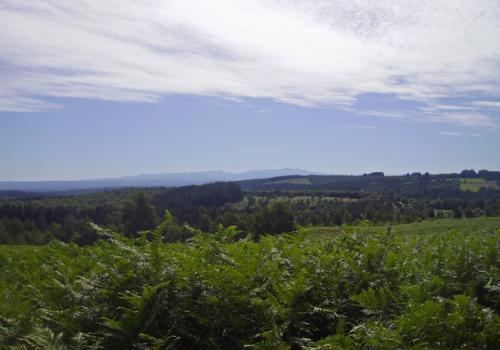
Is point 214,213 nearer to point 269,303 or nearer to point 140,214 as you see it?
point 140,214

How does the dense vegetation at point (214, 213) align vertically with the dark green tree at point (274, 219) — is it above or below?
below

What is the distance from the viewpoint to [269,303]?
5.14 metres

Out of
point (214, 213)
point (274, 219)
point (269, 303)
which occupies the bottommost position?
point (214, 213)

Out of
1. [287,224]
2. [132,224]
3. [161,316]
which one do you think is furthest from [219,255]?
[132,224]

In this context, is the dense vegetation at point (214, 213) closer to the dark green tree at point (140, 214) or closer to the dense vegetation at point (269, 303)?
the dark green tree at point (140, 214)

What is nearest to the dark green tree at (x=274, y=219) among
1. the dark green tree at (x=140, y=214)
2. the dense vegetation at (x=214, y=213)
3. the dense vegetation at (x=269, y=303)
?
the dense vegetation at (x=214, y=213)

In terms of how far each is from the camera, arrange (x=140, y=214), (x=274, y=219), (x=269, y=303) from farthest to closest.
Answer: (x=140, y=214), (x=274, y=219), (x=269, y=303)

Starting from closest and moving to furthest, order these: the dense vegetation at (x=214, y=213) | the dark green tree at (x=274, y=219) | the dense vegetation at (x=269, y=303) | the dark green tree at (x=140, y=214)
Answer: the dense vegetation at (x=269, y=303)
the dark green tree at (x=274, y=219)
the dense vegetation at (x=214, y=213)
the dark green tree at (x=140, y=214)

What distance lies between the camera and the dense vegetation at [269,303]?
4277mm

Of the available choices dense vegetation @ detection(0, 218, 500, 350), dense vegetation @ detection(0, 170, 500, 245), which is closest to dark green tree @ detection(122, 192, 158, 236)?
dense vegetation @ detection(0, 170, 500, 245)

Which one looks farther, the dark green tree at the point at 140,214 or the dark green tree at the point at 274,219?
the dark green tree at the point at 140,214

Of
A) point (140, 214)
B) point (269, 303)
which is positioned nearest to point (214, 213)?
point (140, 214)

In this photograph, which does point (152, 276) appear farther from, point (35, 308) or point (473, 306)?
point (473, 306)

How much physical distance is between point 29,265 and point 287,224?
50.1m
